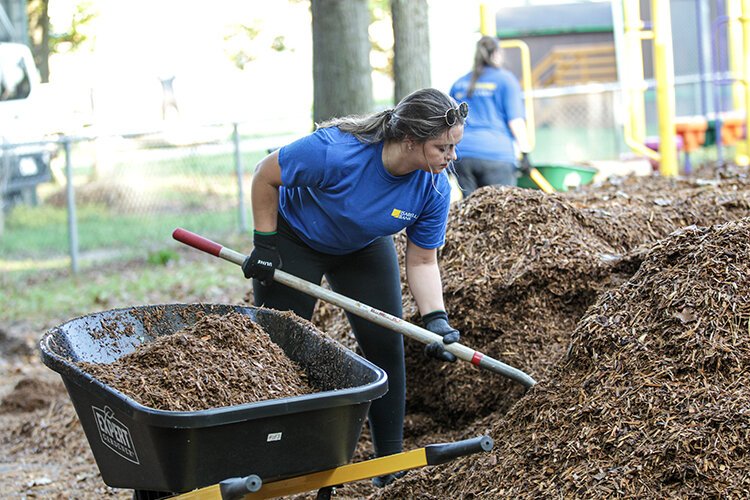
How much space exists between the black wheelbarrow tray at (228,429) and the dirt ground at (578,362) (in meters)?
0.74

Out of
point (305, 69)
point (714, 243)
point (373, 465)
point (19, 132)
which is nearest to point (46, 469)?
point (373, 465)

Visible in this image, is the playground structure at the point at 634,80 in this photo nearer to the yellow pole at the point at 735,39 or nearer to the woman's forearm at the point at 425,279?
the yellow pole at the point at 735,39

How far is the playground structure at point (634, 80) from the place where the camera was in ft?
35.6

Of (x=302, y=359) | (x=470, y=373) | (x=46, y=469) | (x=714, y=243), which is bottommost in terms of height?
(x=46, y=469)

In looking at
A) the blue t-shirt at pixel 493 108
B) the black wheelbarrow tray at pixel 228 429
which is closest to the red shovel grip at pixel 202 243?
the black wheelbarrow tray at pixel 228 429

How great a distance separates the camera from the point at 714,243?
12.4 ft

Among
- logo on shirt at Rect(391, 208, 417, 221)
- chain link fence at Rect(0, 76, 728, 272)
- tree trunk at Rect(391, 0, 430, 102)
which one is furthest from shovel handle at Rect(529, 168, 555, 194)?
chain link fence at Rect(0, 76, 728, 272)

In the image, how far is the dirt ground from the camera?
10.9 feet

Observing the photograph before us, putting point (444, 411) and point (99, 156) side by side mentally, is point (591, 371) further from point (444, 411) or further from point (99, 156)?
point (99, 156)

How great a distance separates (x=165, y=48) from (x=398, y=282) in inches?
990

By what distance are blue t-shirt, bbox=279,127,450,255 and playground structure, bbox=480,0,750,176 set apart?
22.6 feet

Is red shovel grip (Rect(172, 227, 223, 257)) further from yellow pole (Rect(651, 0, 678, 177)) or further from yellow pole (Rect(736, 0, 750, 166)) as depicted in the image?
yellow pole (Rect(736, 0, 750, 166))

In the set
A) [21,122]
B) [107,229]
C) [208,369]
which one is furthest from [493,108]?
[21,122]

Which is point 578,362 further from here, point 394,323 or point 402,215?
point 402,215
